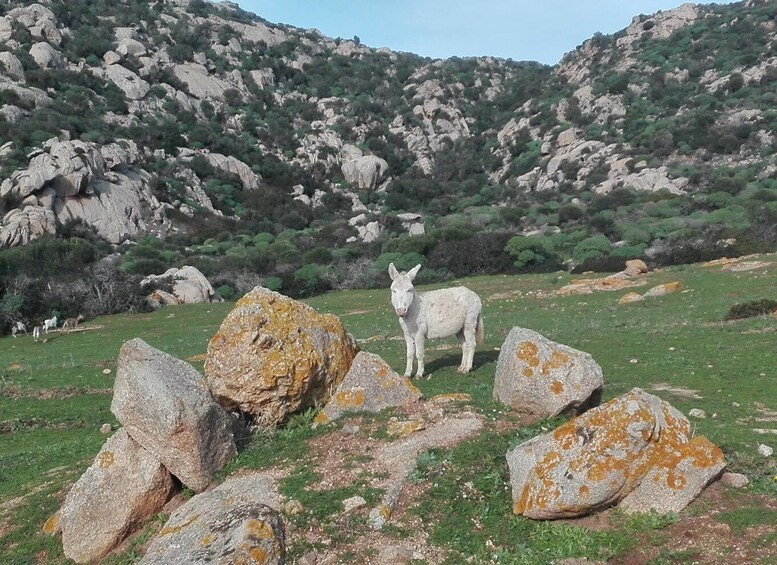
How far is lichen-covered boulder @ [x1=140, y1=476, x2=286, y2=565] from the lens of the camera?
6.18 m

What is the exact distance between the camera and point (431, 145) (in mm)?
124875

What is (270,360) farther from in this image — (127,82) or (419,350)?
(127,82)

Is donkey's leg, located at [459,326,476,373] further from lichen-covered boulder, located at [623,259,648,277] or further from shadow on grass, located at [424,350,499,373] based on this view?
lichen-covered boulder, located at [623,259,648,277]

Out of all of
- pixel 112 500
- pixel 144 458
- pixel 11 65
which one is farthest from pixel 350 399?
pixel 11 65

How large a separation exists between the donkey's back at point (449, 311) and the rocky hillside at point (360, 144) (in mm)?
35030

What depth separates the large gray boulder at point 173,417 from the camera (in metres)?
8.49

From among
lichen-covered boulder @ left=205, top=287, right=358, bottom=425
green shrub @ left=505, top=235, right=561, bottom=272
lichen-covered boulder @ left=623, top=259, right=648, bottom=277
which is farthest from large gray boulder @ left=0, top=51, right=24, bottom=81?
lichen-covered boulder @ left=205, top=287, right=358, bottom=425

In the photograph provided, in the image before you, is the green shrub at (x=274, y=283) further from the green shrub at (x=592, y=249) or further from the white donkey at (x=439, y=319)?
the white donkey at (x=439, y=319)

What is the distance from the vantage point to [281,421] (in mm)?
10617

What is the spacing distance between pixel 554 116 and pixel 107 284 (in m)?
91.4

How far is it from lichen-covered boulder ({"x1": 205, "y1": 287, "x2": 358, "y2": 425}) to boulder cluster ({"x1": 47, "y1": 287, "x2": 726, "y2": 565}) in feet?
0.08

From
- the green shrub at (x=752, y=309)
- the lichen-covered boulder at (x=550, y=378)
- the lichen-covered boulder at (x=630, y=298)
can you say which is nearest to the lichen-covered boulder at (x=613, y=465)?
the lichen-covered boulder at (x=550, y=378)

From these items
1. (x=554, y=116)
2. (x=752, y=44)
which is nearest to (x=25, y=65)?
(x=554, y=116)

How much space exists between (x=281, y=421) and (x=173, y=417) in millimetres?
2524
